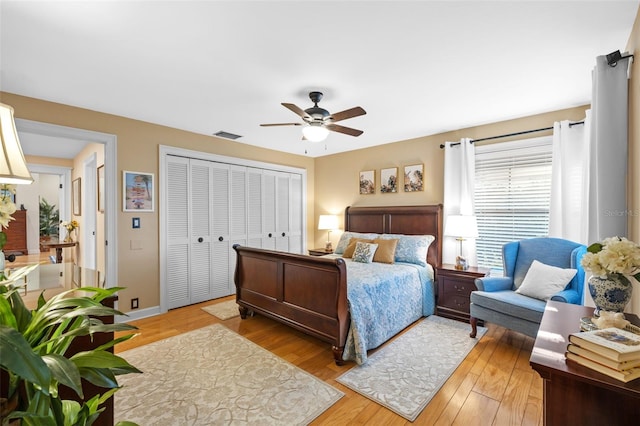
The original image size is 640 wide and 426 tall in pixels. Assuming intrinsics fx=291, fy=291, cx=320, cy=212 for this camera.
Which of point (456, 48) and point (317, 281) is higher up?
point (456, 48)

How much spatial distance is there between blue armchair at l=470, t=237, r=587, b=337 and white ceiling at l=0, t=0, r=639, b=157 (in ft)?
5.03

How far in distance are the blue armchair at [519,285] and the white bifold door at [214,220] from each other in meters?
3.40

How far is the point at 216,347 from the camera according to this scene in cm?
287

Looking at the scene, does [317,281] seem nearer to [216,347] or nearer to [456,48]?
[216,347]

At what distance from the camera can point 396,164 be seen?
15.2 feet

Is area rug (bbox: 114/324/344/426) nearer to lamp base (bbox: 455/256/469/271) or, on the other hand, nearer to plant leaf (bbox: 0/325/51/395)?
plant leaf (bbox: 0/325/51/395)

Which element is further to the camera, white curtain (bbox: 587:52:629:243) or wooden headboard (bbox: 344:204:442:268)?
wooden headboard (bbox: 344:204:442:268)

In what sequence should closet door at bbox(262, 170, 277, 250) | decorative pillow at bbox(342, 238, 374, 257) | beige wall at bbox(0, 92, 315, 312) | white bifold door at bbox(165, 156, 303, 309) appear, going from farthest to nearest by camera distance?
closet door at bbox(262, 170, 277, 250) → decorative pillow at bbox(342, 238, 374, 257) → white bifold door at bbox(165, 156, 303, 309) → beige wall at bbox(0, 92, 315, 312)

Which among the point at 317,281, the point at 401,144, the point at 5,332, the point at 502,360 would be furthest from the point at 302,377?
the point at 401,144

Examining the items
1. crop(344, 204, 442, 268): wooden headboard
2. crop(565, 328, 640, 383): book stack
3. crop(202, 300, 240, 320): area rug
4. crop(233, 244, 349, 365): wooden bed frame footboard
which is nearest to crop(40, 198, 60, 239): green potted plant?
crop(202, 300, 240, 320): area rug

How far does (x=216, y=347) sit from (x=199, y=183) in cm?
235

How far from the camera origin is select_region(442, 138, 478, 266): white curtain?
3.78 metres

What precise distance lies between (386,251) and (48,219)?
9657 millimetres

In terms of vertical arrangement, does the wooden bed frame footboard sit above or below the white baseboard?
above
